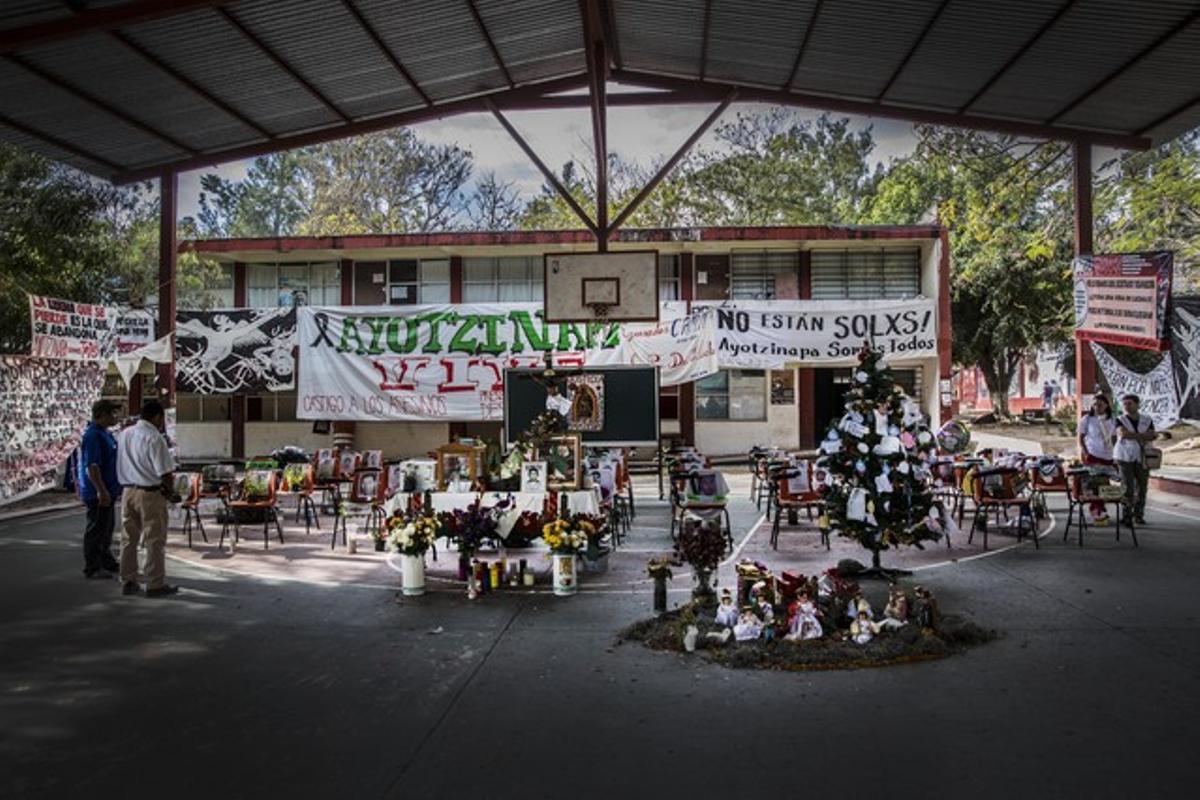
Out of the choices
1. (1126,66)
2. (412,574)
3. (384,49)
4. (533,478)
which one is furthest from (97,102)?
(1126,66)

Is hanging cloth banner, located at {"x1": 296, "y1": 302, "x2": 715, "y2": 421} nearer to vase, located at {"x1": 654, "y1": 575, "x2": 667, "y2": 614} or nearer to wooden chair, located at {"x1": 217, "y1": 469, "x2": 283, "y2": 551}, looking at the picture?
wooden chair, located at {"x1": 217, "y1": 469, "x2": 283, "y2": 551}

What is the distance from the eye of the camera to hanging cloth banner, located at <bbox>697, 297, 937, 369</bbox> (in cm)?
1753

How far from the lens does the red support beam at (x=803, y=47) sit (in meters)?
10.2

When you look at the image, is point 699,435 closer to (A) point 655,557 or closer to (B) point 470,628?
(A) point 655,557

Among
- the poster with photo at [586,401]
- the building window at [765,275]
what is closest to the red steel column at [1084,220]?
the poster with photo at [586,401]

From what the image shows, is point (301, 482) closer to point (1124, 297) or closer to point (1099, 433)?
point (1099, 433)

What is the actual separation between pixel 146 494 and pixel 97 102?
5.75 meters

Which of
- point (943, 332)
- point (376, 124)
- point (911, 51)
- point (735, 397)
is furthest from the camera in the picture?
point (735, 397)

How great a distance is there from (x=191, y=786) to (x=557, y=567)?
3995 millimetres

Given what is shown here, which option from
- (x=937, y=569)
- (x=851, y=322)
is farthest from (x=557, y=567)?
(x=851, y=322)

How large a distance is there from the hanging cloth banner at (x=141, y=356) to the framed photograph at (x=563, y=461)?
725 centimetres

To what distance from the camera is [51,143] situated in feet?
36.8

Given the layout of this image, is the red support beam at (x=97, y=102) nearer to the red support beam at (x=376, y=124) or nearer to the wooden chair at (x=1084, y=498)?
the red support beam at (x=376, y=124)

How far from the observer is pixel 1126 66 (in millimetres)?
10258
